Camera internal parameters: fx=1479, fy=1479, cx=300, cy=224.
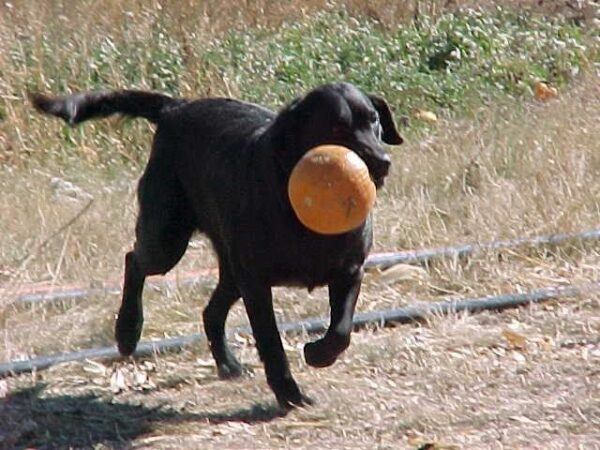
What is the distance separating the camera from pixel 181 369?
639 centimetres

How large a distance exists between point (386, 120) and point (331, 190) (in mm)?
1002

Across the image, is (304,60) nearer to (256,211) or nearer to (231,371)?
(231,371)

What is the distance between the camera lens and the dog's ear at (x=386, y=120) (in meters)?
5.94

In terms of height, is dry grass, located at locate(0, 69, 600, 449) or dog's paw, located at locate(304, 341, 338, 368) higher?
dog's paw, located at locate(304, 341, 338, 368)

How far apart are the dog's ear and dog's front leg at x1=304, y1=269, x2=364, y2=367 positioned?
672mm

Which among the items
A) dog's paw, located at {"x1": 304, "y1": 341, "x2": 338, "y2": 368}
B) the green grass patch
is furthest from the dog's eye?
the green grass patch

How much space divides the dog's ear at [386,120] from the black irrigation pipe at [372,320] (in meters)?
1.05

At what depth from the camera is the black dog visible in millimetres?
5531

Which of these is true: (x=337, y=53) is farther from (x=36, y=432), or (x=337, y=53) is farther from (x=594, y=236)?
(x=36, y=432)

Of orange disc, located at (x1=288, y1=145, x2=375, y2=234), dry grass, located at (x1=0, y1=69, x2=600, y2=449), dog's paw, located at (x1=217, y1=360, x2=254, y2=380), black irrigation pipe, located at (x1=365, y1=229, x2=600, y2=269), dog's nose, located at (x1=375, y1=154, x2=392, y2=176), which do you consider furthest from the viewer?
black irrigation pipe, located at (x1=365, y1=229, x2=600, y2=269)

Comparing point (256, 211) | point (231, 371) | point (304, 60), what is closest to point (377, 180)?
point (256, 211)

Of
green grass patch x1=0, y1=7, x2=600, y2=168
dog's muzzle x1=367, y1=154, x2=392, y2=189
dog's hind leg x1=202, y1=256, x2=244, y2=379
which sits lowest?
green grass patch x1=0, y1=7, x2=600, y2=168

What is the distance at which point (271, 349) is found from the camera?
5680 millimetres

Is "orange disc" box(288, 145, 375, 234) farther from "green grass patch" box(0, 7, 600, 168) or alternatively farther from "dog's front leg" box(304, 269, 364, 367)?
"green grass patch" box(0, 7, 600, 168)
